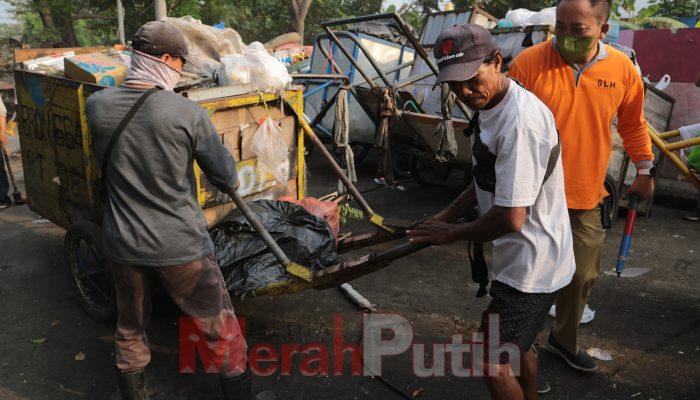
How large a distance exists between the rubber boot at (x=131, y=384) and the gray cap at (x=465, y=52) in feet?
6.58

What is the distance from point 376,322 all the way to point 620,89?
6.83 ft

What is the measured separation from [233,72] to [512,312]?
2.44 metres

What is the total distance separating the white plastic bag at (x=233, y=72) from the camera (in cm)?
354

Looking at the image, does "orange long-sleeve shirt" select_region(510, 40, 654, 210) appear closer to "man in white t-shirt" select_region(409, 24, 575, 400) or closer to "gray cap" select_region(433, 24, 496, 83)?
"man in white t-shirt" select_region(409, 24, 575, 400)

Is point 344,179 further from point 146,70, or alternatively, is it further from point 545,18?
point 545,18

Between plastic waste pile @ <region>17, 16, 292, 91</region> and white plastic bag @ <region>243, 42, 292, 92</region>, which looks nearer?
plastic waste pile @ <region>17, 16, 292, 91</region>

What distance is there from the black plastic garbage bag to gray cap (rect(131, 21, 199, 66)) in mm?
1320

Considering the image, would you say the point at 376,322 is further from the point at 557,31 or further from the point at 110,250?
the point at 557,31

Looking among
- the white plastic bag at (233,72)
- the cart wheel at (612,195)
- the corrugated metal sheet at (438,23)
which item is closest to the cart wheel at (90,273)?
the white plastic bag at (233,72)

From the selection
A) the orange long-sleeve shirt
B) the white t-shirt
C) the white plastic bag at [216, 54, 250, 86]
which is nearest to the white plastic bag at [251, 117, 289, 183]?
the white plastic bag at [216, 54, 250, 86]

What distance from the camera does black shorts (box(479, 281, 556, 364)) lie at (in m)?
2.06

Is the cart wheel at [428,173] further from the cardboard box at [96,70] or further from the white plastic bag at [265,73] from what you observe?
the cardboard box at [96,70]

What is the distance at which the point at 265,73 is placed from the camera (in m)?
3.60

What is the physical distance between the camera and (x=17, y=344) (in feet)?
11.1
